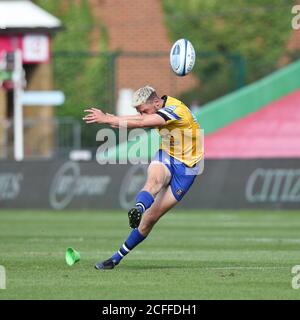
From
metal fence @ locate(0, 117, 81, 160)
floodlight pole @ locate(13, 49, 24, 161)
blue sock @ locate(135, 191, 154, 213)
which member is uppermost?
blue sock @ locate(135, 191, 154, 213)

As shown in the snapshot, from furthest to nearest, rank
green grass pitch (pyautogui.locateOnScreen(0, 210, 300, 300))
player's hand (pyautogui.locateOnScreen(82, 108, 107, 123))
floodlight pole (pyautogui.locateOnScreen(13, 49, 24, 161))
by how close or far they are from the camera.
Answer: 1. floodlight pole (pyautogui.locateOnScreen(13, 49, 24, 161))
2. player's hand (pyautogui.locateOnScreen(82, 108, 107, 123))
3. green grass pitch (pyautogui.locateOnScreen(0, 210, 300, 300))

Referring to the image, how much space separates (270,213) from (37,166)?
17.8ft

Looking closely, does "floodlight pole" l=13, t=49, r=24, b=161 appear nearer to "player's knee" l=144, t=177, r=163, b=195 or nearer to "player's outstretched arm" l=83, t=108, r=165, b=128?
"player's knee" l=144, t=177, r=163, b=195

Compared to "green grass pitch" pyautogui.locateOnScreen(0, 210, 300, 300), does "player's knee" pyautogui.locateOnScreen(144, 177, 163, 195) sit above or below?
above

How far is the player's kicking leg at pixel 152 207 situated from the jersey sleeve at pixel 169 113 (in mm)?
567

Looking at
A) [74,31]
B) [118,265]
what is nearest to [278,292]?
[118,265]

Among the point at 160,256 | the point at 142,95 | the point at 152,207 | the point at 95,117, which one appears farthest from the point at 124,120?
the point at 160,256

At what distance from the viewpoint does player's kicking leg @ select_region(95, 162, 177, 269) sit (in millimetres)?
13867

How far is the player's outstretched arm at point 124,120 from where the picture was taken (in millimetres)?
13195

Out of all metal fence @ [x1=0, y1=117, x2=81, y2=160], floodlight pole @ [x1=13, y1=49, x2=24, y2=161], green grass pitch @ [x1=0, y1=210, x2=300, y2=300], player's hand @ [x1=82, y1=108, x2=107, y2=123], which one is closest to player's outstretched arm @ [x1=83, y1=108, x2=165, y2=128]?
player's hand @ [x1=82, y1=108, x2=107, y2=123]

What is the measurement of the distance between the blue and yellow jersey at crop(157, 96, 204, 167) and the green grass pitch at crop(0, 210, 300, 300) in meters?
1.31

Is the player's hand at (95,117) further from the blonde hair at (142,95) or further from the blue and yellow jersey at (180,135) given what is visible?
the blue and yellow jersey at (180,135)

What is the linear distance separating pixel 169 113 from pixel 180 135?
42cm

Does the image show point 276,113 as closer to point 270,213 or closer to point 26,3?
point 270,213
